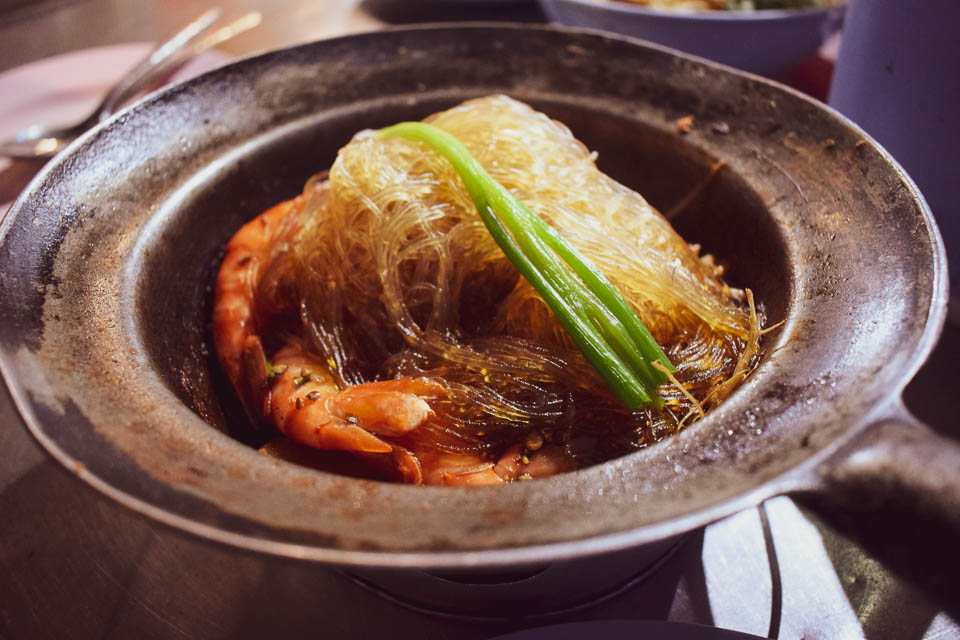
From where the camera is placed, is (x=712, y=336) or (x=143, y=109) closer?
(x=712, y=336)

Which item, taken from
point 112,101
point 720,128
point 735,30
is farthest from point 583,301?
point 112,101

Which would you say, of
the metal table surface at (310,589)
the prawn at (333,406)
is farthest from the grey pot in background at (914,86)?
the prawn at (333,406)

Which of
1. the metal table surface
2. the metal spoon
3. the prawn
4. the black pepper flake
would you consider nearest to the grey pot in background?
the black pepper flake

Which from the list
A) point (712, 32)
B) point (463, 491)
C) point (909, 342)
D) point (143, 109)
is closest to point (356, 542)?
point (463, 491)

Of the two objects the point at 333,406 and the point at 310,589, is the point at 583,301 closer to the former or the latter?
the point at 333,406

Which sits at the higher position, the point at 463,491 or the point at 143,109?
the point at 143,109

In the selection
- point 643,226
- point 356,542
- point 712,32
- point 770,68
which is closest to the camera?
point 356,542

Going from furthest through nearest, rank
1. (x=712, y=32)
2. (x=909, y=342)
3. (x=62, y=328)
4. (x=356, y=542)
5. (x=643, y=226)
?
(x=712, y=32), (x=643, y=226), (x=62, y=328), (x=909, y=342), (x=356, y=542)

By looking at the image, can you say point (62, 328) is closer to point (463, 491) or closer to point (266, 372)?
point (266, 372)
